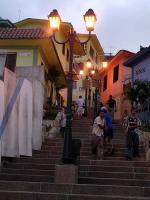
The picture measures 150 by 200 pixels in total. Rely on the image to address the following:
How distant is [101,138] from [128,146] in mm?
1039

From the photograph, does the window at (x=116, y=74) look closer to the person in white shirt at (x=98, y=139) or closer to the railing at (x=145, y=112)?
the railing at (x=145, y=112)

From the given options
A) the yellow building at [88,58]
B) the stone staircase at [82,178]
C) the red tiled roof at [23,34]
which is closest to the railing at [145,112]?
the stone staircase at [82,178]

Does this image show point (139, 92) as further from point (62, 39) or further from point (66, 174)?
point (62, 39)

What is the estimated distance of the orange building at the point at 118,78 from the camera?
3362 centimetres

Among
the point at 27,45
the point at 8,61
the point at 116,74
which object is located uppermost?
the point at 116,74

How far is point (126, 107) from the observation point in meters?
32.6

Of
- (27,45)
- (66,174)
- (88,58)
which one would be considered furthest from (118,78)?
(66,174)

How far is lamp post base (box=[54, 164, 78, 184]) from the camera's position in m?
14.5

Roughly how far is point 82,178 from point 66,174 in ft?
3.36

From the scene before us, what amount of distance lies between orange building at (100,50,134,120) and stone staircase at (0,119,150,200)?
13.3 metres

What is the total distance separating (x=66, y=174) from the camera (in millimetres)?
14555

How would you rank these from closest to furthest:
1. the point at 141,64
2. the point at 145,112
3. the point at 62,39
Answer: the point at 145,112 → the point at 141,64 → the point at 62,39

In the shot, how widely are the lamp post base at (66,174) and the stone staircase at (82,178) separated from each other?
1.26 ft

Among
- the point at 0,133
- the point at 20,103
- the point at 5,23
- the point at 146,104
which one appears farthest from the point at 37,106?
the point at 5,23
